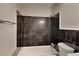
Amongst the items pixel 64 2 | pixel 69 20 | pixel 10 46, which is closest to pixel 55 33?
pixel 69 20

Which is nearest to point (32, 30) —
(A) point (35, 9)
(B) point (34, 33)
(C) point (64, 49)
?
(B) point (34, 33)

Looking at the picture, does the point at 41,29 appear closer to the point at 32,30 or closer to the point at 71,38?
the point at 32,30

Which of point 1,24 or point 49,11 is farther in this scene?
point 49,11

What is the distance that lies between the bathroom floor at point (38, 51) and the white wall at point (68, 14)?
270 mm

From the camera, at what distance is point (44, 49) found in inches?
55.6

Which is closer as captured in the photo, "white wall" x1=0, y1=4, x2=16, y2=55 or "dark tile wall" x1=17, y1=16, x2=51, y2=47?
"white wall" x1=0, y1=4, x2=16, y2=55

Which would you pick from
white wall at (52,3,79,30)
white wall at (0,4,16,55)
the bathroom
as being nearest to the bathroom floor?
the bathroom

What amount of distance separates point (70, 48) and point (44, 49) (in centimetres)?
27

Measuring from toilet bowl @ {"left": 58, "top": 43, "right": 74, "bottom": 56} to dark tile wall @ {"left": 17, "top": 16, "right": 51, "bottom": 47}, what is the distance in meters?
0.14

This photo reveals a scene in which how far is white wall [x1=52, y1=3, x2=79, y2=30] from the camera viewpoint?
4.41 ft

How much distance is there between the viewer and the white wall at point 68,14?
134cm

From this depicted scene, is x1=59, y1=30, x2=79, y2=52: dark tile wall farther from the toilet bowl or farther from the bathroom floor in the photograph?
the bathroom floor

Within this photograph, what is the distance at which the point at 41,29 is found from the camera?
4.62ft

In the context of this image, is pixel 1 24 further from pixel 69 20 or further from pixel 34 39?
pixel 69 20
